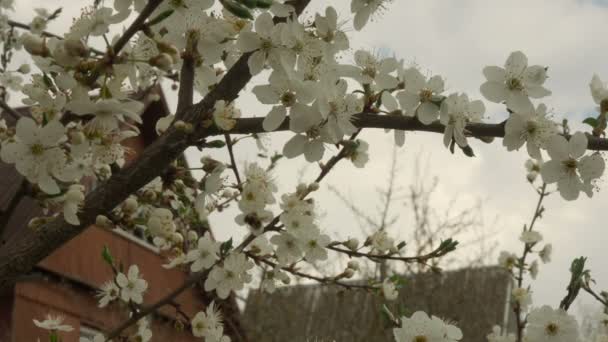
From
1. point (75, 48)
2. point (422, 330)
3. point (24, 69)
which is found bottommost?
point (422, 330)

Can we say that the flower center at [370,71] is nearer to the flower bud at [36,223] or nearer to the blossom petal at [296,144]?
the blossom petal at [296,144]

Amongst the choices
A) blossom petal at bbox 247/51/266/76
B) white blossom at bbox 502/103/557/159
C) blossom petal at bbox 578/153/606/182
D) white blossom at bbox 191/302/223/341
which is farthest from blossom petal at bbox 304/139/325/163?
white blossom at bbox 191/302/223/341

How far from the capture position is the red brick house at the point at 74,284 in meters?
6.59

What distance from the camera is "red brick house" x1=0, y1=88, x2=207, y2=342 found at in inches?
260

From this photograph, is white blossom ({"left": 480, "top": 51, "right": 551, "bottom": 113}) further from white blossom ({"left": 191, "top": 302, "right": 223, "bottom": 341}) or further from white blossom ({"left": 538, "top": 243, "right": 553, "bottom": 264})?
white blossom ({"left": 538, "top": 243, "right": 553, "bottom": 264})

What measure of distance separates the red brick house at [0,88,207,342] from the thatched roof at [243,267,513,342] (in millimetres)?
3685

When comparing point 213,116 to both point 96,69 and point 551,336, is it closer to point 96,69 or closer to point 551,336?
point 96,69

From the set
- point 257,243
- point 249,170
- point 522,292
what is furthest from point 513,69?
point 522,292

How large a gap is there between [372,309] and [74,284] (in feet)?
21.4

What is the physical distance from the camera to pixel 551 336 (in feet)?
7.46

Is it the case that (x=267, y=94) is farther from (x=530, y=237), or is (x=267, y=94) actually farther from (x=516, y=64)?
(x=530, y=237)

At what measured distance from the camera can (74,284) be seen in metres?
7.41

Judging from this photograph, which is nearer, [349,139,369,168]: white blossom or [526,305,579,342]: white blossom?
[526,305,579,342]: white blossom

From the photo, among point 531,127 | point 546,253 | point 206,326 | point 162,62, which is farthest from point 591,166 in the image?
point 546,253
